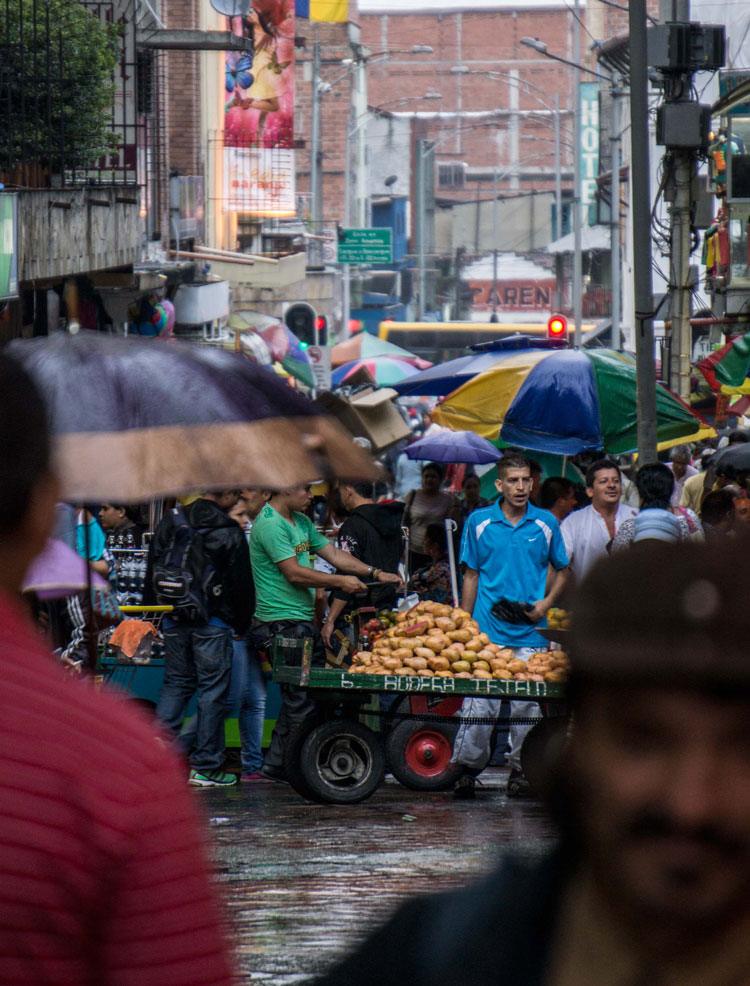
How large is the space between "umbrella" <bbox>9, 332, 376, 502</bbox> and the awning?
2687 inches

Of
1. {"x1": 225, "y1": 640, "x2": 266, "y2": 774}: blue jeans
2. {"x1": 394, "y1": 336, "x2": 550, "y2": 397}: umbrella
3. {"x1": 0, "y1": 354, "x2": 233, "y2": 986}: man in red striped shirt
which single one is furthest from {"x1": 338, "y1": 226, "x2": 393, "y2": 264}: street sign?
{"x1": 0, "y1": 354, "x2": 233, "y2": 986}: man in red striped shirt

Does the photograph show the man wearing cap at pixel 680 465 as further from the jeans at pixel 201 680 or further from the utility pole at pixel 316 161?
the utility pole at pixel 316 161

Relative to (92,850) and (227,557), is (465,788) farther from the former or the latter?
(92,850)

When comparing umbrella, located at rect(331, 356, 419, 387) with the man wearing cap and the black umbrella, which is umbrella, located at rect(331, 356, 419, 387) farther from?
the black umbrella

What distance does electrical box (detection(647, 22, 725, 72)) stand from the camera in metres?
15.8

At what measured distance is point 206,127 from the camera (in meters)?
38.8

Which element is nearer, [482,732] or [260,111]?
[482,732]

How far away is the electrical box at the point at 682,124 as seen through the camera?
16.3m

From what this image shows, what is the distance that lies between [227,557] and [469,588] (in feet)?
5.16

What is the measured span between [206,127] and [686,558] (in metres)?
38.7

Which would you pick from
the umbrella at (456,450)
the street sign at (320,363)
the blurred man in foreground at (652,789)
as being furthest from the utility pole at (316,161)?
the blurred man in foreground at (652,789)

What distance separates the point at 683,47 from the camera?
15.9 m

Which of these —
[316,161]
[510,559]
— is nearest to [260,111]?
[316,161]

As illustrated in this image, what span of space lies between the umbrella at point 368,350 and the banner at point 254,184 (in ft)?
12.9
